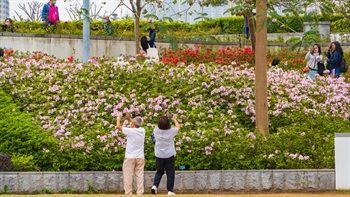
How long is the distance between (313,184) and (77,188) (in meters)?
4.65

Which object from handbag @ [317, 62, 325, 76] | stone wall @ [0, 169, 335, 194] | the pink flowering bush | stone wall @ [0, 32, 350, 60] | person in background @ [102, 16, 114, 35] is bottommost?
stone wall @ [0, 169, 335, 194]

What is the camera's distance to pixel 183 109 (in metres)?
19.6

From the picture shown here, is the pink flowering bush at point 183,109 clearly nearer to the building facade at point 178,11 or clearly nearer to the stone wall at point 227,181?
the stone wall at point 227,181

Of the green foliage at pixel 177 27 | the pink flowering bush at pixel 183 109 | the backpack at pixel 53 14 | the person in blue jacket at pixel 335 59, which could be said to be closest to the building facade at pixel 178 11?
the green foliage at pixel 177 27

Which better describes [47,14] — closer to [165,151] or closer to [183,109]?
[183,109]

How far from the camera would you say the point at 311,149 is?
693 inches

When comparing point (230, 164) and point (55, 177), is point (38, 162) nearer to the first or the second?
point (55, 177)

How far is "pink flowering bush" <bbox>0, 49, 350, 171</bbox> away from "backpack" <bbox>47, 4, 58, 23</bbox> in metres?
6.67

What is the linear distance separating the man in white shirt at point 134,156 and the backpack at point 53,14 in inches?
613

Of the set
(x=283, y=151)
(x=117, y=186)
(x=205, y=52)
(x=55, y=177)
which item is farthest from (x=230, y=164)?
(x=205, y=52)

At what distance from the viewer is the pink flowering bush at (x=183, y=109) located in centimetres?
1717

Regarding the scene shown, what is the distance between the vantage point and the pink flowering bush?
1717 cm

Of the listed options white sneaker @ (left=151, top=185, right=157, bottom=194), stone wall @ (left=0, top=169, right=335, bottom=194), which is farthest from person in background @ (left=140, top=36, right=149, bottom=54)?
white sneaker @ (left=151, top=185, right=157, bottom=194)

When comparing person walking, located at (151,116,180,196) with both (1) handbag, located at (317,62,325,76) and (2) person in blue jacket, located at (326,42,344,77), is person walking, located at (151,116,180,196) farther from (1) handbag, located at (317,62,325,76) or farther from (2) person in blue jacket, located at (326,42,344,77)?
(1) handbag, located at (317,62,325,76)
